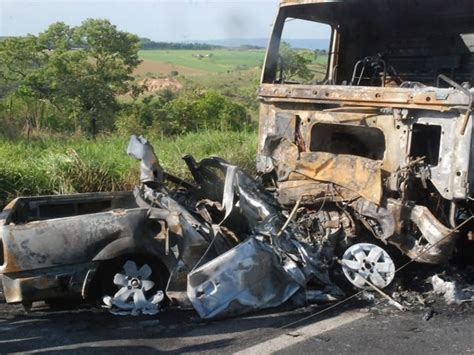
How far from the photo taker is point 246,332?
14.0 ft

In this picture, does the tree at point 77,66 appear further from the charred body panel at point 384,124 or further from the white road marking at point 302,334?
the white road marking at point 302,334

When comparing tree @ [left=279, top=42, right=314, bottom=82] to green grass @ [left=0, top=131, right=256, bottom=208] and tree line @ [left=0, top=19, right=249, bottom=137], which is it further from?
tree line @ [left=0, top=19, right=249, bottom=137]

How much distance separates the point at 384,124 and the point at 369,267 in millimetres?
1313

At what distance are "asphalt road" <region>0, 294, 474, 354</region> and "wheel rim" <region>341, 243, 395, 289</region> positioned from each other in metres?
0.30

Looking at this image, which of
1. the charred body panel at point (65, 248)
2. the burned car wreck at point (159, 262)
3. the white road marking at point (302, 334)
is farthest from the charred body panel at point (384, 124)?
the charred body panel at point (65, 248)

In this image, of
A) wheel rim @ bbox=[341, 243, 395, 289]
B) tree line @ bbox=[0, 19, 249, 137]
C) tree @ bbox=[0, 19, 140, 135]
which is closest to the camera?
wheel rim @ bbox=[341, 243, 395, 289]

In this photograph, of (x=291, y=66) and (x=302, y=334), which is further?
(x=291, y=66)

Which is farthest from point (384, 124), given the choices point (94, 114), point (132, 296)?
point (94, 114)

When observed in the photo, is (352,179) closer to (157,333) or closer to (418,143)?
(418,143)

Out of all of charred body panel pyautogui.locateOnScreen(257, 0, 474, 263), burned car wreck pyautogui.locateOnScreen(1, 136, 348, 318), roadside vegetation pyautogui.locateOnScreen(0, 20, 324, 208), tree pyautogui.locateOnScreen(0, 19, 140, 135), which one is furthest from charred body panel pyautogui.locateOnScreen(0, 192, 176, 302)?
tree pyautogui.locateOnScreen(0, 19, 140, 135)

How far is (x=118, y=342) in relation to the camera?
407 cm

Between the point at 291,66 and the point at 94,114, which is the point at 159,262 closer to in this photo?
the point at 291,66

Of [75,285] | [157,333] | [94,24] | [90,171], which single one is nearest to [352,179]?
[157,333]

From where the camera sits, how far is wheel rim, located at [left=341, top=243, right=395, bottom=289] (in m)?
5.05
